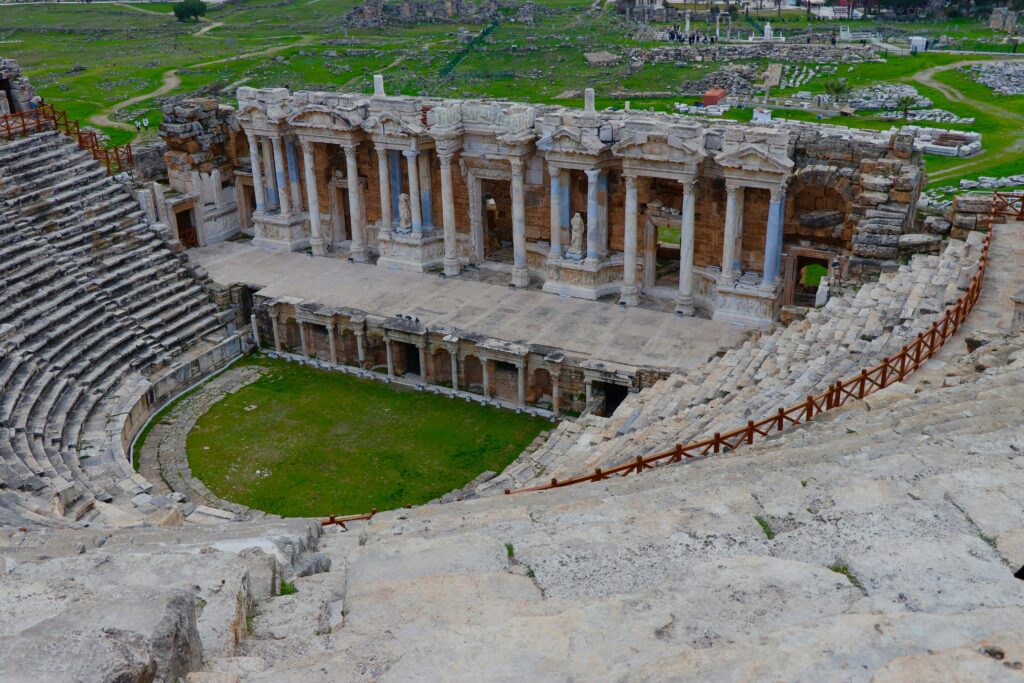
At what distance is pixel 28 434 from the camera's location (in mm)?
18875

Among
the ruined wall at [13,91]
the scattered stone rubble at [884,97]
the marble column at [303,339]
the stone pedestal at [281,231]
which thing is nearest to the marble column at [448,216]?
the marble column at [303,339]

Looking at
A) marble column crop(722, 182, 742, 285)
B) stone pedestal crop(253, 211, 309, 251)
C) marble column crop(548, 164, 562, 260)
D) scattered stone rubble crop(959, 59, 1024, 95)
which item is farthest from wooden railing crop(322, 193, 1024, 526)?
scattered stone rubble crop(959, 59, 1024, 95)

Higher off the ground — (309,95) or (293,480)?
(309,95)

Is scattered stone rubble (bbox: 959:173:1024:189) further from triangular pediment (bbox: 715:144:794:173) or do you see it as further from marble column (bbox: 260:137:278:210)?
marble column (bbox: 260:137:278:210)

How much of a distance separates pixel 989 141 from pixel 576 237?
101 ft

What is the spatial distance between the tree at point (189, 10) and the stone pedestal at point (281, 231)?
247 feet

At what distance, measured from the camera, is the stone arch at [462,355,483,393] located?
23.4 metres

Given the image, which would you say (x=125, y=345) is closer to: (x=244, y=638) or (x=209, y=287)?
(x=209, y=287)

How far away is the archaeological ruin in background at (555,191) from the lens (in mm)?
23047

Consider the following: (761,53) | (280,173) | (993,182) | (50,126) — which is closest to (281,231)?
(280,173)

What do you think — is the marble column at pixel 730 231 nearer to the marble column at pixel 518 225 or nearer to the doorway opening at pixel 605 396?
the doorway opening at pixel 605 396

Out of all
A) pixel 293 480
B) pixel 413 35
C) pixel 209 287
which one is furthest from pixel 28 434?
pixel 413 35

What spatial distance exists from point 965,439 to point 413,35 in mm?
82490

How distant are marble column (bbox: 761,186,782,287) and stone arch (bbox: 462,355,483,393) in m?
7.08
